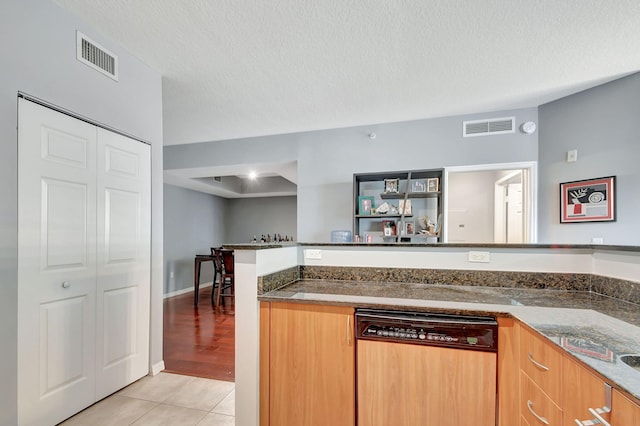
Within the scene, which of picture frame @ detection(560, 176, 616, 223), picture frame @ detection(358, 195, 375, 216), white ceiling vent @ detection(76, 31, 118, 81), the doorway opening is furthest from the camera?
the doorway opening

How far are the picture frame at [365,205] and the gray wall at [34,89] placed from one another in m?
2.49

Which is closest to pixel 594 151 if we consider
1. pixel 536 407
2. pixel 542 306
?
pixel 542 306

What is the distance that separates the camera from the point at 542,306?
4.50ft

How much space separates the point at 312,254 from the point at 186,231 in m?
4.68

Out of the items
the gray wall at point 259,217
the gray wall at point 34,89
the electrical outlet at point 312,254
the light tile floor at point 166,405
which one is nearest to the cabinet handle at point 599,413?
the electrical outlet at point 312,254

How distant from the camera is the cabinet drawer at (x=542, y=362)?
982 millimetres

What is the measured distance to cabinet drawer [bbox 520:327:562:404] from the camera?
3.22 ft

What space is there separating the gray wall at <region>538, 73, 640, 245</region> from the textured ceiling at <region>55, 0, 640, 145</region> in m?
0.20

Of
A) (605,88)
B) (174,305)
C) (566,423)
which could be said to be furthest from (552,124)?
(174,305)

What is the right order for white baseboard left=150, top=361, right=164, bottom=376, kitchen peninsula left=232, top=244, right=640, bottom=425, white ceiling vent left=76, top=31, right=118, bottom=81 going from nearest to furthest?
kitchen peninsula left=232, top=244, right=640, bottom=425, white ceiling vent left=76, top=31, right=118, bottom=81, white baseboard left=150, top=361, right=164, bottom=376

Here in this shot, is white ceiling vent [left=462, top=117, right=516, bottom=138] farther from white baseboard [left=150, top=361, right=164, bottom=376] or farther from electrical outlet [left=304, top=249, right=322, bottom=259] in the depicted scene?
white baseboard [left=150, top=361, right=164, bottom=376]

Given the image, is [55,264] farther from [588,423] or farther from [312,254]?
[588,423]

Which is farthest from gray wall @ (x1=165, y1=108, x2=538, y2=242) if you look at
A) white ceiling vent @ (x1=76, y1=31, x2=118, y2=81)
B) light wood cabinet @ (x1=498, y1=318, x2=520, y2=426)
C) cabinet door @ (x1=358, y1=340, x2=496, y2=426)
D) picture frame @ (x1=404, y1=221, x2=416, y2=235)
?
light wood cabinet @ (x1=498, y1=318, x2=520, y2=426)

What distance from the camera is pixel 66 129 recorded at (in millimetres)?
1819
